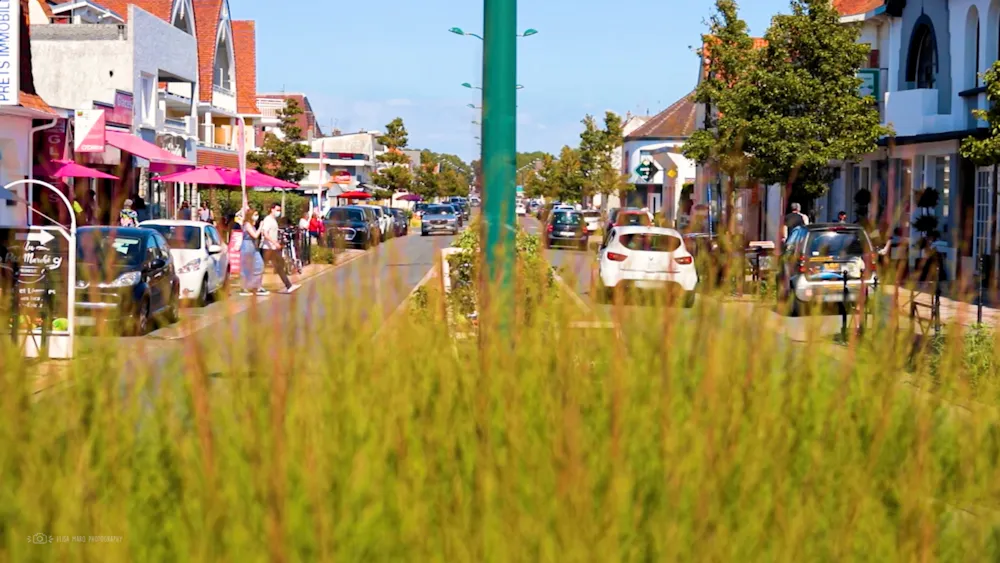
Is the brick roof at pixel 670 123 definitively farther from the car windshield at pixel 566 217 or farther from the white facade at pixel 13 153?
the white facade at pixel 13 153

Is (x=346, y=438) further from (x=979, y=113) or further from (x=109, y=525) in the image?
(x=979, y=113)

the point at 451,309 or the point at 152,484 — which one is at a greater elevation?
the point at 451,309

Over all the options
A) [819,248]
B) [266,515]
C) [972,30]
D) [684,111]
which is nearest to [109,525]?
[266,515]

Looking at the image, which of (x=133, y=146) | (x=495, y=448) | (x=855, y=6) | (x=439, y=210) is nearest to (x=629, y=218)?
(x=855, y=6)

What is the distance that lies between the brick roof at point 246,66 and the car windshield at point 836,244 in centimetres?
5590

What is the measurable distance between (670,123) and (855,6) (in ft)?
Result: 204

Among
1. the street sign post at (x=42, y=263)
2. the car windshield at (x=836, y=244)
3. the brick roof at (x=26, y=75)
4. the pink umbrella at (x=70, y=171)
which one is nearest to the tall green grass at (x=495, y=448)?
the street sign post at (x=42, y=263)

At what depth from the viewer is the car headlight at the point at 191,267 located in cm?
2266

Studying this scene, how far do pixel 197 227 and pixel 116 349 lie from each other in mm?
20460

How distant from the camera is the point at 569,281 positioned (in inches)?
193

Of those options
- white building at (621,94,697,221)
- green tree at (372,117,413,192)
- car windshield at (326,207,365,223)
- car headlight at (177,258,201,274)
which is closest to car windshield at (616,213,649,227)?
car windshield at (326,207,365,223)

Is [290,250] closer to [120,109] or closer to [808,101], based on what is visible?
[808,101]

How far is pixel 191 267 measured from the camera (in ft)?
75.2

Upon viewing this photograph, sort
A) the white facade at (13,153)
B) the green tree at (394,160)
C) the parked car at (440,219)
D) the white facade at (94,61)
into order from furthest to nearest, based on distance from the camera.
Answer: the green tree at (394,160) < the parked car at (440,219) < the white facade at (94,61) < the white facade at (13,153)
